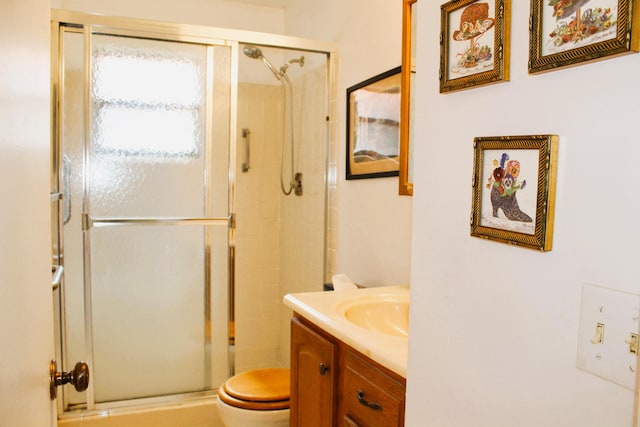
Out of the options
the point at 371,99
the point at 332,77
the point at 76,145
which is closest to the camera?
the point at 371,99

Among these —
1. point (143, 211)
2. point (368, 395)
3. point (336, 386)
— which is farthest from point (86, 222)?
point (368, 395)

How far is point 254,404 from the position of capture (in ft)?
7.04

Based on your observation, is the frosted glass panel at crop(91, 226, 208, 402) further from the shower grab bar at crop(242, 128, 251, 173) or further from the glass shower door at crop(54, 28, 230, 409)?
the shower grab bar at crop(242, 128, 251, 173)

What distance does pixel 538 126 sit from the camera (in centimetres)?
71

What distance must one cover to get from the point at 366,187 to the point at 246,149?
1.19m

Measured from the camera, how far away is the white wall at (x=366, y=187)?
215cm

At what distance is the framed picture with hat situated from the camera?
2.51ft

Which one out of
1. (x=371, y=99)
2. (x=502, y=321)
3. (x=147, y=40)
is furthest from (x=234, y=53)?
(x=502, y=321)

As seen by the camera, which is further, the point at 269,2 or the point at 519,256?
the point at 269,2

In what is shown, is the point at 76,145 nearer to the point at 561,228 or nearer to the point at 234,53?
the point at 234,53

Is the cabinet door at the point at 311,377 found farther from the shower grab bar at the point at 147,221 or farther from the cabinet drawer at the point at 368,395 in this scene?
the shower grab bar at the point at 147,221

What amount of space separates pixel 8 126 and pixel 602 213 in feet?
2.44

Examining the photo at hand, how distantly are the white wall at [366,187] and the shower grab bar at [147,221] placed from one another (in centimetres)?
65

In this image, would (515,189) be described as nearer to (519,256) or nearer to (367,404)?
(519,256)
